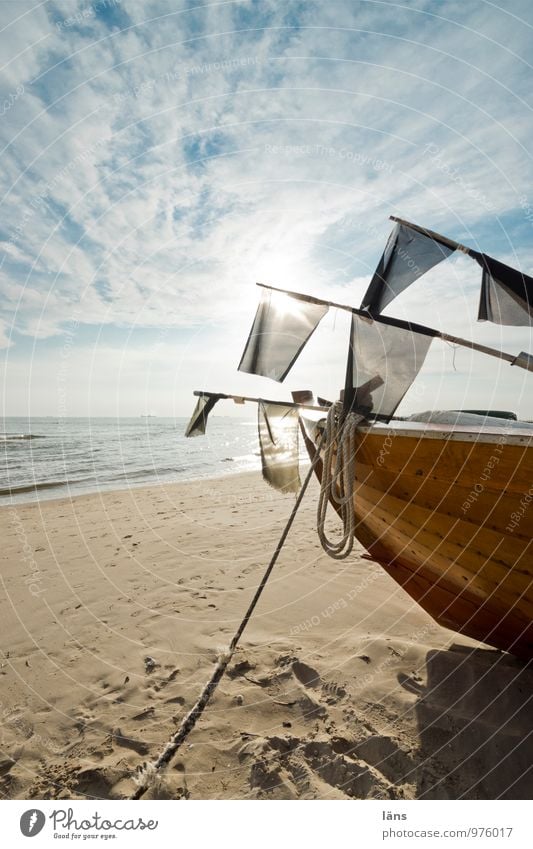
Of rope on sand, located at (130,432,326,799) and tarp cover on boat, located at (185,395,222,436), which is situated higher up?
tarp cover on boat, located at (185,395,222,436)

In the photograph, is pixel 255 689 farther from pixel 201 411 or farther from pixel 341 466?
pixel 201 411

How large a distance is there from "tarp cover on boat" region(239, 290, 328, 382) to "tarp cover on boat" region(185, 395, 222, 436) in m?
0.83

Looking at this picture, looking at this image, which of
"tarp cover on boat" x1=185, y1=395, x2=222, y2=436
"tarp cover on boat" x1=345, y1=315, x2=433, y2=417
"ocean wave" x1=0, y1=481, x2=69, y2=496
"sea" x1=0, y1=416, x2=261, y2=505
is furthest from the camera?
"sea" x1=0, y1=416, x2=261, y2=505

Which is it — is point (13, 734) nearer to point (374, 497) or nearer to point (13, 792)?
point (13, 792)

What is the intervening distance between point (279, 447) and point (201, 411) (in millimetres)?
1513

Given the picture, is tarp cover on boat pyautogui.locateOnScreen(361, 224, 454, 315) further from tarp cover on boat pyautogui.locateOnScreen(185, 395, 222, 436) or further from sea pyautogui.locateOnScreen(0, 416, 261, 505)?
sea pyautogui.locateOnScreen(0, 416, 261, 505)

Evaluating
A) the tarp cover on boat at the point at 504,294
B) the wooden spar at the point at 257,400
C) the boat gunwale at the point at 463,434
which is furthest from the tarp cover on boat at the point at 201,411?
the tarp cover on boat at the point at 504,294

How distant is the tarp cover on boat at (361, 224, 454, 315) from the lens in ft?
19.8

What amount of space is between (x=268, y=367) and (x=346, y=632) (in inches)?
141

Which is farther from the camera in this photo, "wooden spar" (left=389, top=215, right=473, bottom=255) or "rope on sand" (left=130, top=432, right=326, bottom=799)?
"wooden spar" (left=389, top=215, right=473, bottom=255)

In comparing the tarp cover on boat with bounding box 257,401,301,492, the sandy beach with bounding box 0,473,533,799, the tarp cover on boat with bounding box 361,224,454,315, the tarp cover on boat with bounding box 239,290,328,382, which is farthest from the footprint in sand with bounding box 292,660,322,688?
the tarp cover on boat with bounding box 361,224,454,315

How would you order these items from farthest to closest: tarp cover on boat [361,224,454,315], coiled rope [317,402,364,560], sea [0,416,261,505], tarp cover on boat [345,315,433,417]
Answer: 1. sea [0,416,261,505]
2. tarp cover on boat [361,224,454,315]
3. tarp cover on boat [345,315,433,417]
4. coiled rope [317,402,364,560]

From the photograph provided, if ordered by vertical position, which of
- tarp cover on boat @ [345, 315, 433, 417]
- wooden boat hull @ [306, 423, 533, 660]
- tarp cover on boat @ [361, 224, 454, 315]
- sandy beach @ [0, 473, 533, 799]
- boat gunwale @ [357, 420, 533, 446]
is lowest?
sandy beach @ [0, 473, 533, 799]

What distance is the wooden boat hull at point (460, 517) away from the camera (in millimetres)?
2709
